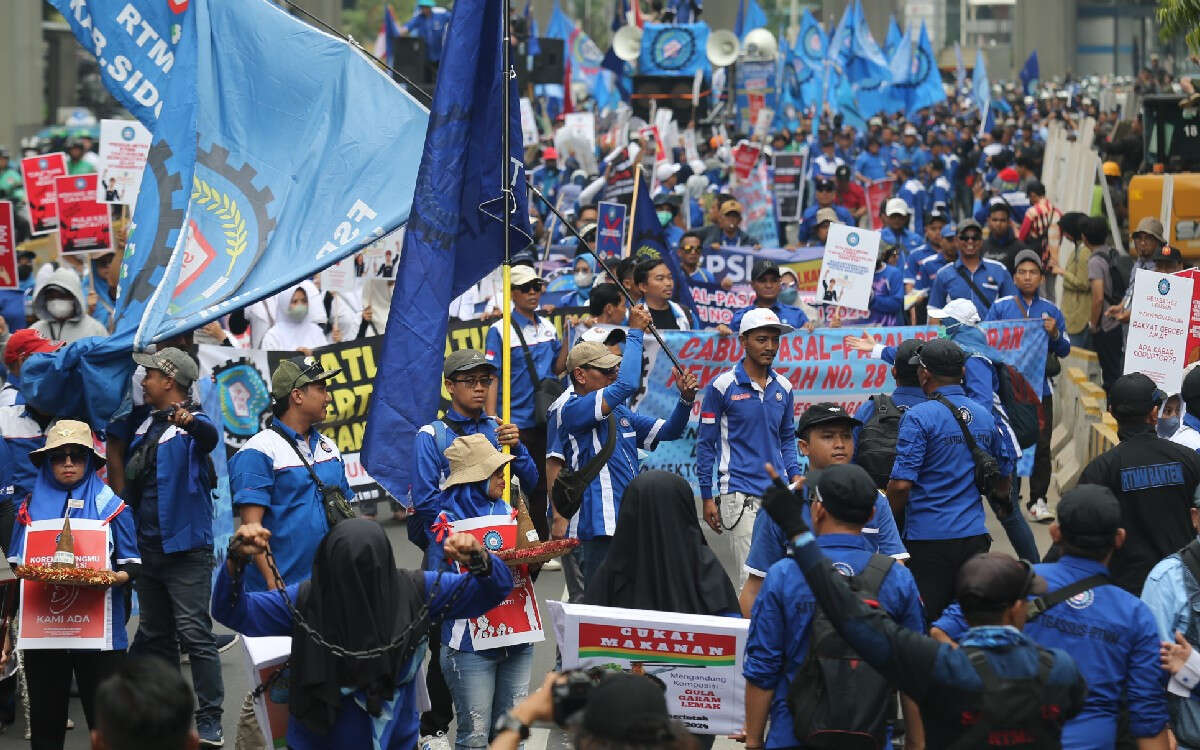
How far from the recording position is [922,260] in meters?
16.6

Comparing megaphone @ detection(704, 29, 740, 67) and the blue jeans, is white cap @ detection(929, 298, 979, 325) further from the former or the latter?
megaphone @ detection(704, 29, 740, 67)

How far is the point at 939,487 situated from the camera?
7.75 meters

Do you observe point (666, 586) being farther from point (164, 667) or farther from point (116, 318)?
point (116, 318)

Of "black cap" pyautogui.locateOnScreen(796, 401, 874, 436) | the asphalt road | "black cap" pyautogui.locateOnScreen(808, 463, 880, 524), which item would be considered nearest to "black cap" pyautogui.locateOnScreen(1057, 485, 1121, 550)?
"black cap" pyautogui.locateOnScreen(808, 463, 880, 524)

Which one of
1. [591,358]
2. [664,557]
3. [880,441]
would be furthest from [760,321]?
[664,557]

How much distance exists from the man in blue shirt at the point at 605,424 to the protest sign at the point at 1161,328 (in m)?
3.18

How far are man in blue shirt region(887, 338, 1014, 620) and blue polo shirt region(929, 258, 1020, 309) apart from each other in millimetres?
5292

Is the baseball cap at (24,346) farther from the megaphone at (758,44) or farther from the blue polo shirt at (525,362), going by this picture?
the megaphone at (758,44)

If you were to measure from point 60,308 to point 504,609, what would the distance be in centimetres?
450

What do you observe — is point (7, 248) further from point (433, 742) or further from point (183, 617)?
point (433, 742)

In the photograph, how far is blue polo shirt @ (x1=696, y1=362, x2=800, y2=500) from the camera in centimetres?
877

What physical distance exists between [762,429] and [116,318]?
3111 millimetres

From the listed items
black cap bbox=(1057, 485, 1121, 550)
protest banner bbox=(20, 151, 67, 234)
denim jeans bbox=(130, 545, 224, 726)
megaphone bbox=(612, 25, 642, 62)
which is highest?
megaphone bbox=(612, 25, 642, 62)

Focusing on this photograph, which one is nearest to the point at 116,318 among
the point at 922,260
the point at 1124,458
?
the point at 1124,458
